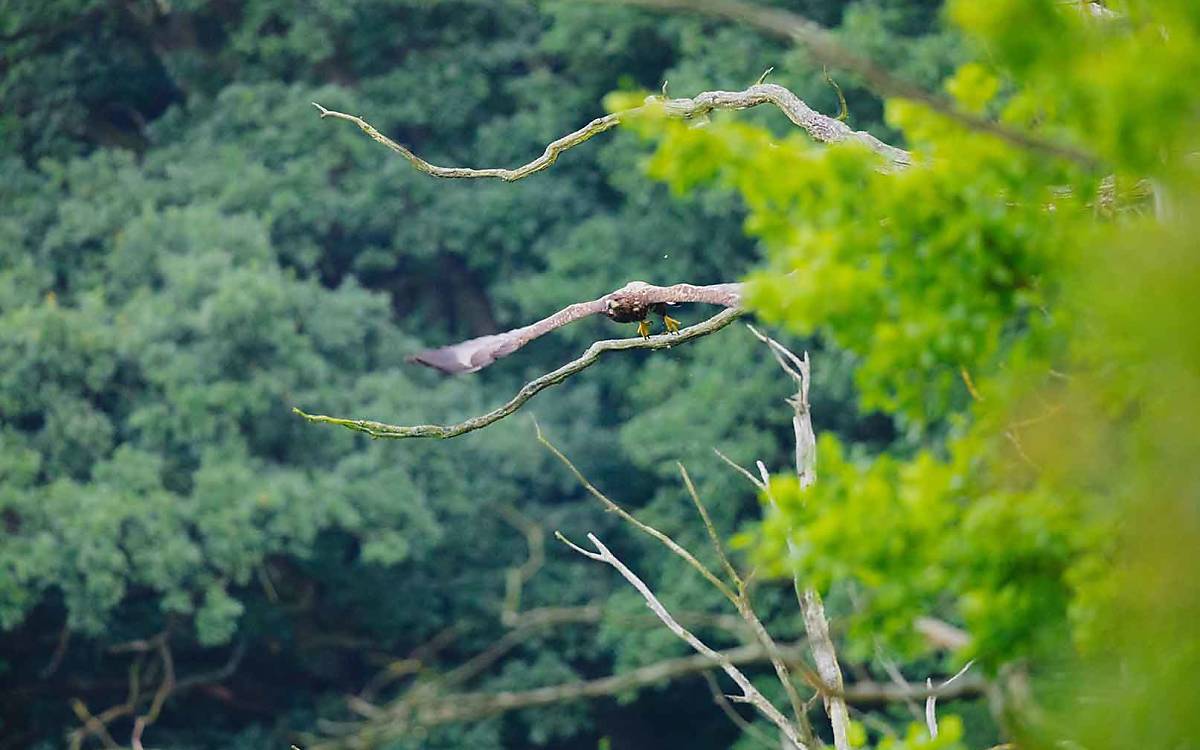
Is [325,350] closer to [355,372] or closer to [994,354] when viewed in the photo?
[355,372]

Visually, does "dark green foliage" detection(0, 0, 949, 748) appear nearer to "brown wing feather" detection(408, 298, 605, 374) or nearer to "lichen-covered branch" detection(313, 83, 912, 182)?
"brown wing feather" detection(408, 298, 605, 374)

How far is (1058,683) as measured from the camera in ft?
9.01

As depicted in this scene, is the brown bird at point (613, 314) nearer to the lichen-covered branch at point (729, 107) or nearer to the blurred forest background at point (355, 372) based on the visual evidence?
the lichen-covered branch at point (729, 107)

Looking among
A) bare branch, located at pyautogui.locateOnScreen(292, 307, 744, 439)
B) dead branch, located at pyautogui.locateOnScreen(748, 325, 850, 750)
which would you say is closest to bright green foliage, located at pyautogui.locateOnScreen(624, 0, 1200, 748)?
dead branch, located at pyautogui.locateOnScreen(748, 325, 850, 750)

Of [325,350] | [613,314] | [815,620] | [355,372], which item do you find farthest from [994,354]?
[355,372]

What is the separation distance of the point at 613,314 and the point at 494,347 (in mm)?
407

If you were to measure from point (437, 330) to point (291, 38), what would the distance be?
10.9 ft

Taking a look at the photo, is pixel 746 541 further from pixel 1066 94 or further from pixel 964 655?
pixel 1066 94

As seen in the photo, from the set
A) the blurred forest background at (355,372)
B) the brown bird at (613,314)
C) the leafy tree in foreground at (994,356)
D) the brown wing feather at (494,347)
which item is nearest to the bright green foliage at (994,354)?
the leafy tree in foreground at (994,356)

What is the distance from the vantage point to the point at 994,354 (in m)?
2.63

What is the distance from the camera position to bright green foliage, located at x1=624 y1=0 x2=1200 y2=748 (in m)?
2.25

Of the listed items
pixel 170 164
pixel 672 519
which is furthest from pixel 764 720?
pixel 170 164

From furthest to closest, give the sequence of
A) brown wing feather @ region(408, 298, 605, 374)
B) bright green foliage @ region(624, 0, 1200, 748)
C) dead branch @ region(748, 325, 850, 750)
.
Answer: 1. brown wing feather @ region(408, 298, 605, 374)
2. dead branch @ region(748, 325, 850, 750)
3. bright green foliage @ region(624, 0, 1200, 748)

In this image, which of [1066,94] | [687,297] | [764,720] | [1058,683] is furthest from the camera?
[764,720]
